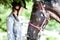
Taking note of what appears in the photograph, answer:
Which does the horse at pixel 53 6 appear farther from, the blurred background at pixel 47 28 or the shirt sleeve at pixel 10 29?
the blurred background at pixel 47 28

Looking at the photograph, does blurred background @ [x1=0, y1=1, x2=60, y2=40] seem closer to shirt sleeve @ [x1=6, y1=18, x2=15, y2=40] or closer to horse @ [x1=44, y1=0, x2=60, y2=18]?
shirt sleeve @ [x1=6, y1=18, x2=15, y2=40]

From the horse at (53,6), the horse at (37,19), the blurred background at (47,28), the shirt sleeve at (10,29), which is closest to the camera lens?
the horse at (53,6)

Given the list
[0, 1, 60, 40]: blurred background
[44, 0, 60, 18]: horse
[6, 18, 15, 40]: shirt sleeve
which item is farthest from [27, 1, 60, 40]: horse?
[0, 1, 60, 40]: blurred background

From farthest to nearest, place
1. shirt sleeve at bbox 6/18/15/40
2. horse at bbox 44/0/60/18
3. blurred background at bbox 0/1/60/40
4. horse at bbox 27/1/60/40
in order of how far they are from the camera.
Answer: blurred background at bbox 0/1/60/40 < shirt sleeve at bbox 6/18/15/40 < horse at bbox 27/1/60/40 < horse at bbox 44/0/60/18

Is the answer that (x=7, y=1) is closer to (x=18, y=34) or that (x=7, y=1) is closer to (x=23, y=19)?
(x=18, y=34)

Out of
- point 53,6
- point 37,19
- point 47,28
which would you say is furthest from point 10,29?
point 47,28

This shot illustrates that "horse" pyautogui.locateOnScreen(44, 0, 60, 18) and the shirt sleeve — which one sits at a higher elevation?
"horse" pyautogui.locateOnScreen(44, 0, 60, 18)

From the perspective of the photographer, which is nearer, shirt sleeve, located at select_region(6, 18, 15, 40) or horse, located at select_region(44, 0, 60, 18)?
horse, located at select_region(44, 0, 60, 18)

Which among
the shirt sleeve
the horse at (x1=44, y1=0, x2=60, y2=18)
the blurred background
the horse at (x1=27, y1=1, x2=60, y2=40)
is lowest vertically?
the blurred background

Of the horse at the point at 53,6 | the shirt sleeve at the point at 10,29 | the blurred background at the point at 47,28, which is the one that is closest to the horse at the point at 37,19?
the horse at the point at 53,6

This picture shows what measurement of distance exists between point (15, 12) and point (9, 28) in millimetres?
217

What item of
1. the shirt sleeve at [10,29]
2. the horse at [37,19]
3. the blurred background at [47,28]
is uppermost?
the horse at [37,19]

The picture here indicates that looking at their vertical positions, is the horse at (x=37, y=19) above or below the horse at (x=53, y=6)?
below

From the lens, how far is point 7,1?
Answer: 4.25 metres
